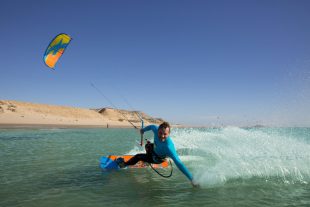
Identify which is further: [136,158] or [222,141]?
[222,141]

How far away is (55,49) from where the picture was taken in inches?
570

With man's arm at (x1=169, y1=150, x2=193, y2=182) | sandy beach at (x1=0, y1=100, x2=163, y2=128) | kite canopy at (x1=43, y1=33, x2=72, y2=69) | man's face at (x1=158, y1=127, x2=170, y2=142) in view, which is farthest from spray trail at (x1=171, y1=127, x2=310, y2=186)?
sandy beach at (x1=0, y1=100, x2=163, y2=128)

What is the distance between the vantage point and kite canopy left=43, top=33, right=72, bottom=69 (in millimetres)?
14012

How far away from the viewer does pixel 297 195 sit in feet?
24.1

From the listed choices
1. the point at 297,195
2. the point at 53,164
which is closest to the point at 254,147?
the point at 297,195

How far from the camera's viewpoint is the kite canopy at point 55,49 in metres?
14.0

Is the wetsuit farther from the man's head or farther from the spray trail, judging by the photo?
the spray trail

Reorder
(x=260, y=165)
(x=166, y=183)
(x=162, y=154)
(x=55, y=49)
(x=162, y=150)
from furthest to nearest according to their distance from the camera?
1. (x=55, y=49)
2. (x=260, y=165)
3. (x=166, y=183)
4. (x=162, y=154)
5. (x=162, y=150)

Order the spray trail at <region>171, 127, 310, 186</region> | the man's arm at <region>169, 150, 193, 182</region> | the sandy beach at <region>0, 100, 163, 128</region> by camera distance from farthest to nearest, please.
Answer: the sandy beach at <region>0, 100, 163, 128</region> → the spray trail at <region>171, 127, 310, 186</region> → the man's arm at <region>169, 150, 193, 182</region>

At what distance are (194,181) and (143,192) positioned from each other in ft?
5.11

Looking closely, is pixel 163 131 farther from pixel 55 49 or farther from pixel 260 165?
pixel 55 49

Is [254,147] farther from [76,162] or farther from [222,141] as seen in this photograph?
[76,162]

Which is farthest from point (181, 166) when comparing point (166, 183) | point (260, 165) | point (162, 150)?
point (260, 165)

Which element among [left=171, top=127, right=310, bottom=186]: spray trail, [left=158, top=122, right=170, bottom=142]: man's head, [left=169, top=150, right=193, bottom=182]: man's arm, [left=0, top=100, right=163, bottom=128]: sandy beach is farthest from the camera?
[left=0, top=100, right=163, bottom=128]: sandy beach
